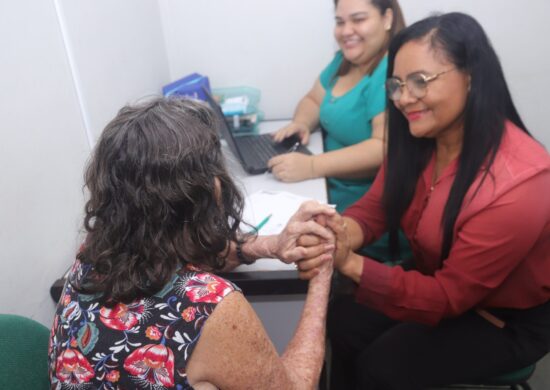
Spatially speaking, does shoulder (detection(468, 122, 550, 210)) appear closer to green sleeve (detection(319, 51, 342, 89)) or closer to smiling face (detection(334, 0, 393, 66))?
smiling face (detection(334, 0, 393, 66))

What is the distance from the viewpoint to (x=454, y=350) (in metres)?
1.28

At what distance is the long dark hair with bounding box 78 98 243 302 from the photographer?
0.81 metres

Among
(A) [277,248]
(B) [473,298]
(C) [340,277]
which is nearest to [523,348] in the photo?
(B) [473,298]

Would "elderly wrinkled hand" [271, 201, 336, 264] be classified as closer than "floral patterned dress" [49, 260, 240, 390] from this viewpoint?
No

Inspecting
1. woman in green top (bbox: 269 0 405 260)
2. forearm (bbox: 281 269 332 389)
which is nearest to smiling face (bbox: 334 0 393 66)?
woman in green top (bbox: 269 0 405 260)

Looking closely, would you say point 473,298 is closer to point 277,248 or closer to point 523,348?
point 523,348

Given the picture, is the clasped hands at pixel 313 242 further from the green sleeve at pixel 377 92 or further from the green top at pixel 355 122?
the green sleeve at pixel 377 92

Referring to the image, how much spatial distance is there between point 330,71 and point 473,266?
4.18 feet

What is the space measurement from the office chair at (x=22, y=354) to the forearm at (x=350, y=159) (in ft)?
3.64

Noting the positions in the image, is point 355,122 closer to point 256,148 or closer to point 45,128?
point 256,148

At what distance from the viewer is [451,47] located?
1134 mm

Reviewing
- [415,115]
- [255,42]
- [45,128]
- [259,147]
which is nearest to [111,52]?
[45,128]

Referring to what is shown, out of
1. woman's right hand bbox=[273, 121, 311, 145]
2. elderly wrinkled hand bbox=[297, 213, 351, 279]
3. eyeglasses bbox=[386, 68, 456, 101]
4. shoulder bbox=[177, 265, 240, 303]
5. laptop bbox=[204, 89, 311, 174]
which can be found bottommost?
elderly wrinkled hand bbox=[297, 213, 351, 279]

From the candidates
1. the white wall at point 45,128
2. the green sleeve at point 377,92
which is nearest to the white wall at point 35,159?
the white wall at point 45,128
